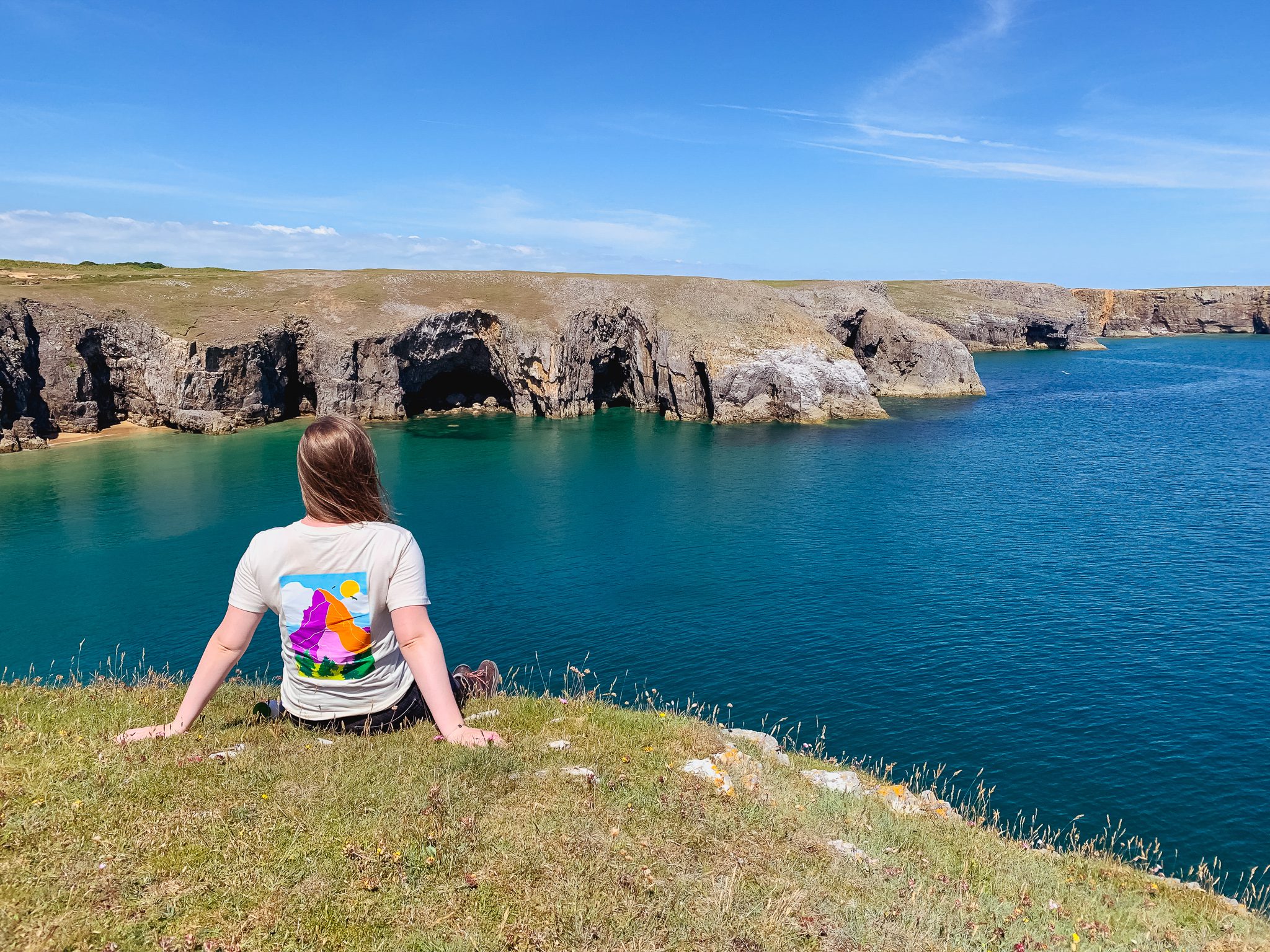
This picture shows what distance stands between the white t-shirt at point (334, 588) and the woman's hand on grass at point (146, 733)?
1.68m

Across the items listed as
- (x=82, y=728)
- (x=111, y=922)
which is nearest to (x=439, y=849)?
(x=111, y=922)

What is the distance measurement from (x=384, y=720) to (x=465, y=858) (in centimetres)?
228

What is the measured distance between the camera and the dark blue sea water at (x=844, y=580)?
74.4 ft

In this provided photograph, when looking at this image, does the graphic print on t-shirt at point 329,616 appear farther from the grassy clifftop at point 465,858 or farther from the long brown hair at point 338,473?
the grassy clifftop at point 465,858

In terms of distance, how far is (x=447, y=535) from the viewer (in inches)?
1738

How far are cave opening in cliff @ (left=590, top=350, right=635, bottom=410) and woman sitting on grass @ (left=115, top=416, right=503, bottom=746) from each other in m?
88.1

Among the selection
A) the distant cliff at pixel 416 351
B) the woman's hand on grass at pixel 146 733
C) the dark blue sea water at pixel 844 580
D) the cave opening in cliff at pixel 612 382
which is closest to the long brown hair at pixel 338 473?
the woman's hand on grass at pixel 146 733

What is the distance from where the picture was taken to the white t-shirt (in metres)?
7.27

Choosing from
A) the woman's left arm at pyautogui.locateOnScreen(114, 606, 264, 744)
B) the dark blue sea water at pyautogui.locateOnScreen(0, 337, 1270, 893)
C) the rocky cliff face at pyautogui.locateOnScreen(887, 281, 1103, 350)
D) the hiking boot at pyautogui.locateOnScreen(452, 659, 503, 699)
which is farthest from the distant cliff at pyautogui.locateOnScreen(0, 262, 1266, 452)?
the woman's left arm at pyautogui.locateOnScreen(114, 606, 264, 744)

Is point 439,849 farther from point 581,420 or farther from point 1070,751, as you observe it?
point 581,420

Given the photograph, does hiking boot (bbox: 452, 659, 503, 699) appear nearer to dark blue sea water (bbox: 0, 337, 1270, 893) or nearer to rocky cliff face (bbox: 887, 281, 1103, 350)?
dark blue sea water (bbox: 0, 337, 1270, 893)

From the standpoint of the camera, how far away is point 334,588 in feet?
24.4

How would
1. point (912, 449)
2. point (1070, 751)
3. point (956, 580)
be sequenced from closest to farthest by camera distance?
1. point (1070, 751)
2. point (956, 580)
3. point (912, 449)

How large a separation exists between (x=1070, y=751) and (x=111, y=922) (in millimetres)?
23268
